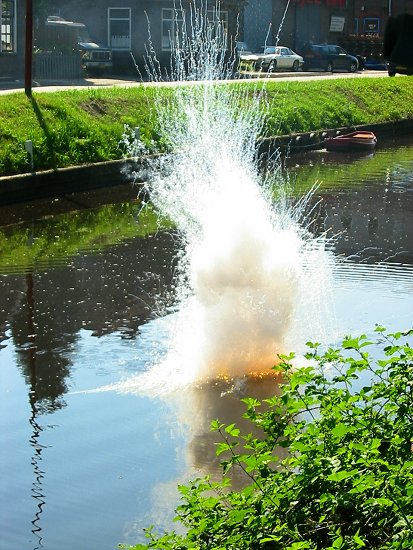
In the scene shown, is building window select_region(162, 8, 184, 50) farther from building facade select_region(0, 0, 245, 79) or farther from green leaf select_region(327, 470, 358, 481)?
green leaf select_region(327, 470, 358, 481)

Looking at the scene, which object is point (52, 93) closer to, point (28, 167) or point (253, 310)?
point (28, 167)

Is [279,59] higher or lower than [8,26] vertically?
lower

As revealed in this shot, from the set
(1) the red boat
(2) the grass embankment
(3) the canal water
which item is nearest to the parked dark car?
(2) the grass embankment

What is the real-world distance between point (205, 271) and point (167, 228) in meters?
7.13

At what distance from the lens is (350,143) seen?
32.5 m

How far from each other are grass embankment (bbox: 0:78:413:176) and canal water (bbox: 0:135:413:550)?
2.13 meters

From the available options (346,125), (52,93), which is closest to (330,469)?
(52,93)

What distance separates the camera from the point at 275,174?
2650 centimetres

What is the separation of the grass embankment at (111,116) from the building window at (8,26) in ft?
28.1

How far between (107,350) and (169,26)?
3678cm

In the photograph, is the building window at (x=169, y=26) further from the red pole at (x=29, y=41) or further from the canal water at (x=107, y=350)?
the canal water at (x=107, y=350)

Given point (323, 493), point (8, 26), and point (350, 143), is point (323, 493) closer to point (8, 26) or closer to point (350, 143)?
point (350, 143)

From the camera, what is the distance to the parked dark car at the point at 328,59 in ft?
185

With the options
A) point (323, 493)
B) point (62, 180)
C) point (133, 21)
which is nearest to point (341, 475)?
point (323, 493)
